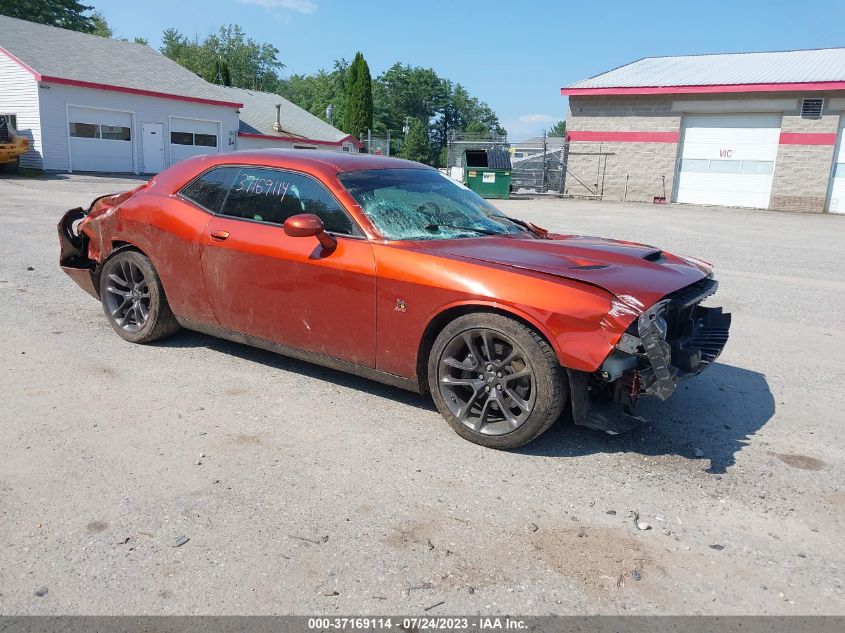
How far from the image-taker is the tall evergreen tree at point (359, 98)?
50.6 meters

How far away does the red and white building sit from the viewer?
2534 centimetres

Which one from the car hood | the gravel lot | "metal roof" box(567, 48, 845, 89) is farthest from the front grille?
"metal roof" box(567, 48, 845, 89)

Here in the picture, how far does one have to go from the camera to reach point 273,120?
42531mm

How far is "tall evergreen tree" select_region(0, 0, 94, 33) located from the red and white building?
44.8 m

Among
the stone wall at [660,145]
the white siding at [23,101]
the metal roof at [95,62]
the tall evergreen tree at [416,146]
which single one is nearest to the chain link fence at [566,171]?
the stone wall at [660,145]

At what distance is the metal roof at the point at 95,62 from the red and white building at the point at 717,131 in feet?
59.3

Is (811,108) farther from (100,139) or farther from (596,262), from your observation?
(100,139)

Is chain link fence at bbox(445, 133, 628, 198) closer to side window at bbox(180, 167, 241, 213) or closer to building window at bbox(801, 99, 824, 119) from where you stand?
building window at bbox(801, 99, 824, 119)

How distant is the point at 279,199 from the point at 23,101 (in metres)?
27.5

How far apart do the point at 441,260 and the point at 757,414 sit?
2.36 m

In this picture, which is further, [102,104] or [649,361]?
[102,104]

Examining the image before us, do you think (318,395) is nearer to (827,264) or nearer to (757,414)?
(757,414)

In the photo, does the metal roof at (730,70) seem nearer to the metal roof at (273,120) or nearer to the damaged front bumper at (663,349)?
the metal roof at (273,120)

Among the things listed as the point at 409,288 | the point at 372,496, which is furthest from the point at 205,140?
the point at 372,496
